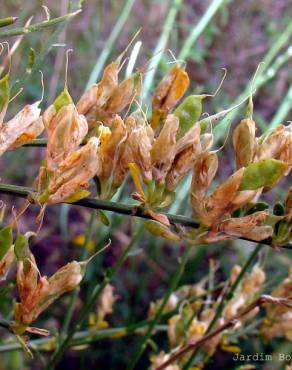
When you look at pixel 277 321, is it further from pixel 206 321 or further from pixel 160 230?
pixel 160 230

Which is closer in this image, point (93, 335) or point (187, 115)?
point (187, 115)

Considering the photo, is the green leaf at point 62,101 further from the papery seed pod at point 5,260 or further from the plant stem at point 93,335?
the plant stem at point 93,335

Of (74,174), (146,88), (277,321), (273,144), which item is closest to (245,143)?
(273,144)

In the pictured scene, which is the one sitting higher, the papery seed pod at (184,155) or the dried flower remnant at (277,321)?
the papery seed pod at (184,155)

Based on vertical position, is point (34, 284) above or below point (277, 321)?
above

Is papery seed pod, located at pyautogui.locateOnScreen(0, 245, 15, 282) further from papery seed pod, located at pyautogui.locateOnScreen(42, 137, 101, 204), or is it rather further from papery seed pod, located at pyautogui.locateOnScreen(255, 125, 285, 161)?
papery seed pod, located at pyautogui.locateOnScreen(255, 125, 285, 161)

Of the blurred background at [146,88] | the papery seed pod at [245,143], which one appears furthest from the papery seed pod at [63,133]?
the blurred background at [146,88]

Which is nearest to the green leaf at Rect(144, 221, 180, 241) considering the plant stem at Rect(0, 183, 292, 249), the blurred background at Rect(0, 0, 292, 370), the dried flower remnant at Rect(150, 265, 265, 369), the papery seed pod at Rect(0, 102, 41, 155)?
the plant stem at Rect(0, 183, 292, 249)
